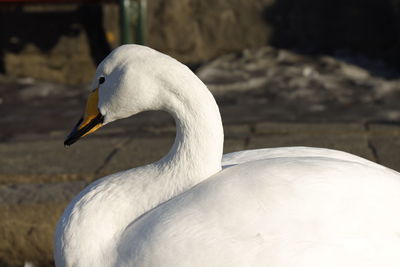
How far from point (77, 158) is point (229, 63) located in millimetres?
3896

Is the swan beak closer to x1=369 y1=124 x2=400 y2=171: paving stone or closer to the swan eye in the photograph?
the swan eye

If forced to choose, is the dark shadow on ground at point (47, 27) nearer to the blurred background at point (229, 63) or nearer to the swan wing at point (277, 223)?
the blurred background at point (229, 63)

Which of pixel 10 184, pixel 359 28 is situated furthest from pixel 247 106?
pixel 10 184

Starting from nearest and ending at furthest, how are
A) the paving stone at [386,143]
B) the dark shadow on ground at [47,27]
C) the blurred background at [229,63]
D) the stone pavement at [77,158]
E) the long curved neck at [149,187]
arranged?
the long curved neck at [149,187] → the stone pavement at [77,158] → the paving stone at [386,143] → the blurred background at [229,63] → the dark shadow on ground at [47,27]

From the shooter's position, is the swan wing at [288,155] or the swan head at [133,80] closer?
the swan head at [133,80]

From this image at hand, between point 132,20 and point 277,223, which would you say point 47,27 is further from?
point 277,223

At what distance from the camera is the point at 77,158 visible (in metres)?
5.17

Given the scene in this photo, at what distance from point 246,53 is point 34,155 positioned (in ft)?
13.3

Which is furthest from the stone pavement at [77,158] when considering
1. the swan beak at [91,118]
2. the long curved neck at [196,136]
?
the long curved neck at [196,136]

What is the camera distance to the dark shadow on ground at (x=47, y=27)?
29.6 feet

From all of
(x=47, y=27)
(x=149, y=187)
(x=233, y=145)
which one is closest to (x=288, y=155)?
(x=149, y=187)

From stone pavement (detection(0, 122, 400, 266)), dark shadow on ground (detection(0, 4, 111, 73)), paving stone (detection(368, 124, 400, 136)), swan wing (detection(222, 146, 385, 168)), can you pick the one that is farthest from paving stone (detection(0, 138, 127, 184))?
dark shadow on ground (detection(0, 4, 111, 73))

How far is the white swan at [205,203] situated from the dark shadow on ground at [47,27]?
229 inches

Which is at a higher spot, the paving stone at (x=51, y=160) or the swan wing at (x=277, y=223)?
the swan wing at (x=277, y=223)
